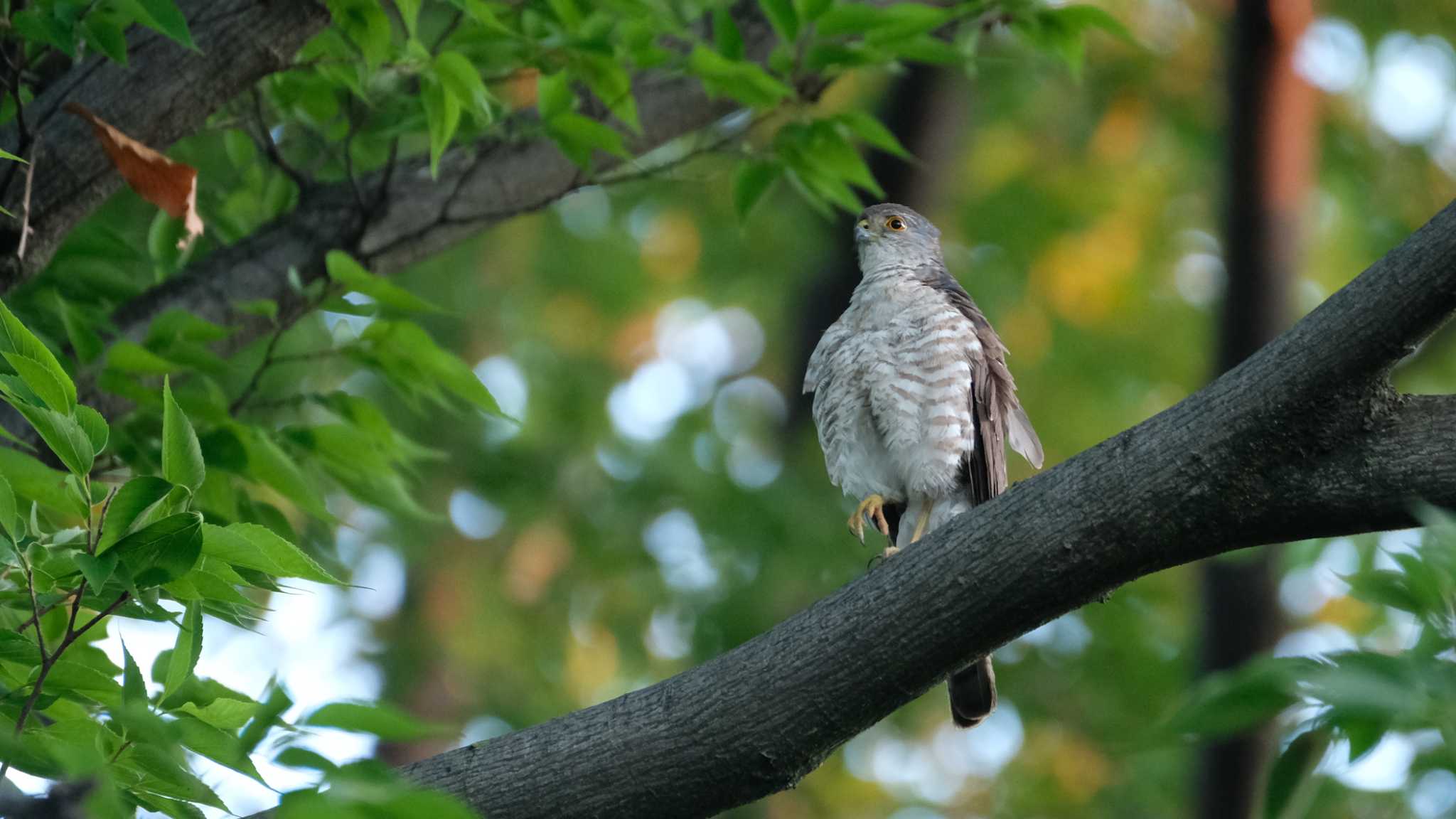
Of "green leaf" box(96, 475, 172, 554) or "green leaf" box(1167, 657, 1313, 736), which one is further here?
"green leaf" box(1167, 657, 1313, 736)

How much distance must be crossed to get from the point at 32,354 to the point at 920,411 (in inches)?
94.5

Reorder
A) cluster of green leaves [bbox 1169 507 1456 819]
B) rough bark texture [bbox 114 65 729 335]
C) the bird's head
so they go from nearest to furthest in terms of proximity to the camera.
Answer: cluster of green leaves [bbox 1169 507 1456 819] < rough bark texture [bbox 114 65 729 335] < the bird's head

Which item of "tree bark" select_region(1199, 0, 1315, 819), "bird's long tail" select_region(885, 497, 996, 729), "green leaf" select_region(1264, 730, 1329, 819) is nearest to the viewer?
"green leaf" select_region(1264, 730, 1329, 819)

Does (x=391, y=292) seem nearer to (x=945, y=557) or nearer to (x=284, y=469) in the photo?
(x=284, y=469)

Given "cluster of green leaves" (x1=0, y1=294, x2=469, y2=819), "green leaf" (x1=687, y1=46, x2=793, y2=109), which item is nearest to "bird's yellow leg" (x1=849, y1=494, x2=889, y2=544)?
"green leaf" (x1=687, y1=46, x2=793, y2=109)

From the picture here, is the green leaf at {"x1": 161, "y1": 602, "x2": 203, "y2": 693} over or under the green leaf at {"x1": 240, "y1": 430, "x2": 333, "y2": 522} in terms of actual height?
under

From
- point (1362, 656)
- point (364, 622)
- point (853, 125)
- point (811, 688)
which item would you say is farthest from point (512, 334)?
point (1362, 656)

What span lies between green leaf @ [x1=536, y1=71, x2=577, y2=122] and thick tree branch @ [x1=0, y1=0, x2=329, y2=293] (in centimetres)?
55

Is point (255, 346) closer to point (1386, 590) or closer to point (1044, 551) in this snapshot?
point (1044, 551)

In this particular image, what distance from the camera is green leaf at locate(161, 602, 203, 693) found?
2053 mm

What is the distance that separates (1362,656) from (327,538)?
10.2 ft

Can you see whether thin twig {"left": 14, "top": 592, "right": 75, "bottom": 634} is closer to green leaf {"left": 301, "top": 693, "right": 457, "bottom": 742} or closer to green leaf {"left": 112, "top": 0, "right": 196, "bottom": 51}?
green leaf {"left": 301, "top": 693, "right": 457, "bottom": 742}

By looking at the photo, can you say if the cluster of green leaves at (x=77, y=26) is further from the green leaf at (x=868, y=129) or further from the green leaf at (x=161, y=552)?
the green leaf at (x=868, y=129)

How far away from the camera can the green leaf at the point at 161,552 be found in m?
2.02
